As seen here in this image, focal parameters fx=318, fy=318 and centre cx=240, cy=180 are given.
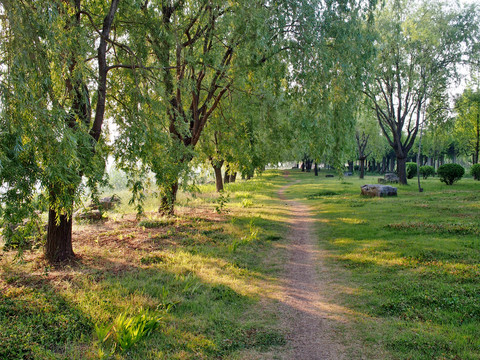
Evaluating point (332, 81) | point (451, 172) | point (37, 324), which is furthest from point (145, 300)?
point (451, 172)

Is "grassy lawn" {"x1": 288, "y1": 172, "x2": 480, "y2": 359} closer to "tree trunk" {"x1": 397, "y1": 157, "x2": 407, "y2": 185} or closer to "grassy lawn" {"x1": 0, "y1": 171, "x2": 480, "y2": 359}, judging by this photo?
"grassy lawn" {"x1": 0, "y1": 171, "x2": 480, "y2": 359}

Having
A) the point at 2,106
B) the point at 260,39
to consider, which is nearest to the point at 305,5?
the point at 260,39

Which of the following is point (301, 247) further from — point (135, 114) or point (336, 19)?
point (336, 19)

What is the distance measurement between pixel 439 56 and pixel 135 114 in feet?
77.7

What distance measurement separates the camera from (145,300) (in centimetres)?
550

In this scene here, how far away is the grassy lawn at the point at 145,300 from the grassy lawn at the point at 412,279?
1.63 meters

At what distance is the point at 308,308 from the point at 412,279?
7.85ft

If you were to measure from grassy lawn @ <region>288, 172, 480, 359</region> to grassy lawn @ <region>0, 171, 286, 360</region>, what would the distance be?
1630mm

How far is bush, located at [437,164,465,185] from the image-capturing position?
2517 centimetres

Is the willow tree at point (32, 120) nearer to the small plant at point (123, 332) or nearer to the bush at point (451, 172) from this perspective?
the small plant at point (123, 332)

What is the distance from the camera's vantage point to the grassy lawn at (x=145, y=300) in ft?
14.0

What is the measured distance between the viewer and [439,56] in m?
22.9

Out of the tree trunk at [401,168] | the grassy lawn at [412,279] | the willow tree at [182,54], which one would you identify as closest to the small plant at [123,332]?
the grassy lawn at [412,279]

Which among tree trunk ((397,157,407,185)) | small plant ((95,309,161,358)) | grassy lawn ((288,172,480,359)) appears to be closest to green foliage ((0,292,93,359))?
small plant ((95,309,161,358))
